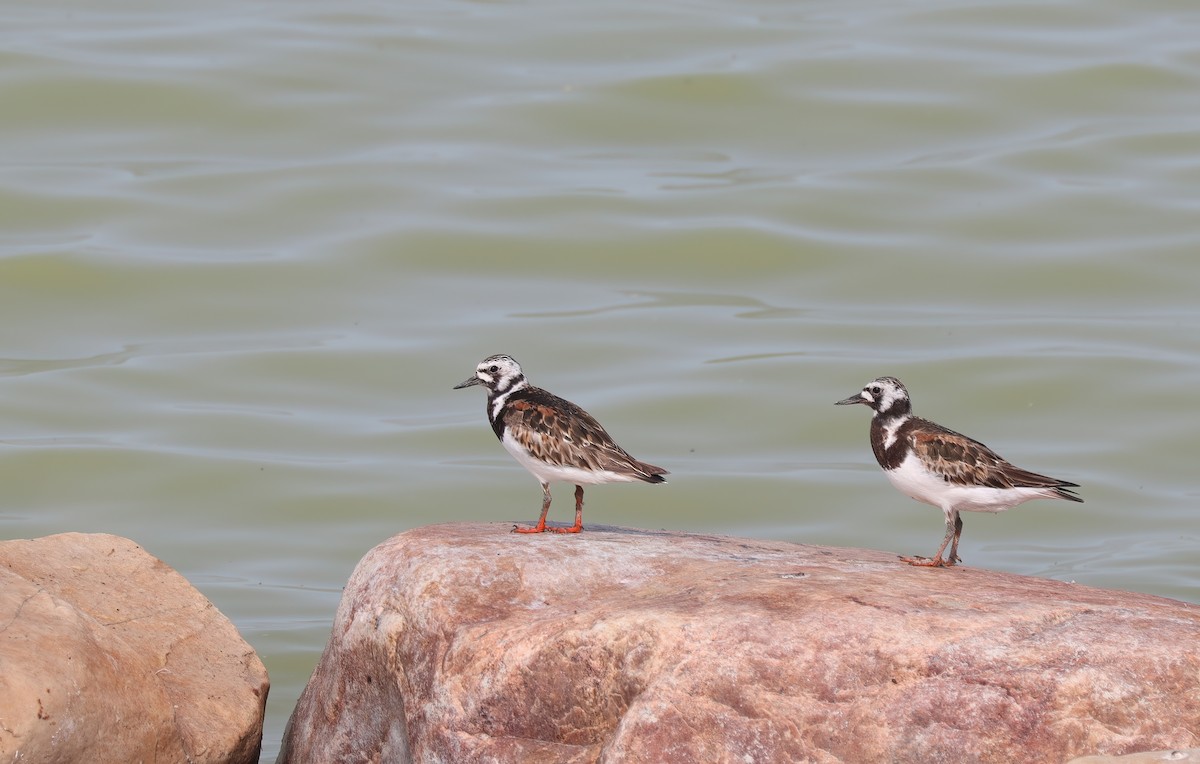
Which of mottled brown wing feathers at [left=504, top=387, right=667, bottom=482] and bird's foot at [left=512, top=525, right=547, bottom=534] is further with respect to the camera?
mottled brown wing feathers at [left=504, top=387, right=667, bottom=482]

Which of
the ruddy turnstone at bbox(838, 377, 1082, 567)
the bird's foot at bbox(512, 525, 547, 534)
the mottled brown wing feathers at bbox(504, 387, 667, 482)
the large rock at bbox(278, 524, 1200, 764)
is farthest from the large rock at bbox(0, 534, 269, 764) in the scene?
the ruddy turnstone at bbox(838, 377, 1082, 567)

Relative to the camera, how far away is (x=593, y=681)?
28.5 feet

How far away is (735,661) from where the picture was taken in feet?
27.6

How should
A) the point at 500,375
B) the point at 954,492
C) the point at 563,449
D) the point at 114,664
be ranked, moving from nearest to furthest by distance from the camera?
the point at 114,664 → the point at 954,492 → the point at 563,449 → the point at 500,375

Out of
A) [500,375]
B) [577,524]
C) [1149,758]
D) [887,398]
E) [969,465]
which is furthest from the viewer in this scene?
[500,375]

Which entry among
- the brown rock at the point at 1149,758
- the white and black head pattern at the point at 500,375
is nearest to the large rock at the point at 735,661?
the brown rock at the point at 1149,758

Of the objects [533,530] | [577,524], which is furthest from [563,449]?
[533,530]

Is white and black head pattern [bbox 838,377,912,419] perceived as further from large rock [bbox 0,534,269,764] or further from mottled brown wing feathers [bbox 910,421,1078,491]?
large rock [bbox 0,534,269,764]

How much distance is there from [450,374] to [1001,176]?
10.8 m

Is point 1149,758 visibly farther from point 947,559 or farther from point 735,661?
point 947,559

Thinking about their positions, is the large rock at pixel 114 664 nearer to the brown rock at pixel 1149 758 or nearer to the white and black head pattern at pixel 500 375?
the white and black head pattern at pixel 500 375

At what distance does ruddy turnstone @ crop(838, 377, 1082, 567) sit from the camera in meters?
10.7

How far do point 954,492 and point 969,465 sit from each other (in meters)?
0.23

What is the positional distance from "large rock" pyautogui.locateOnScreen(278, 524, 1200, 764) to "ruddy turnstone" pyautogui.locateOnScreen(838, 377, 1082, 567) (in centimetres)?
84
